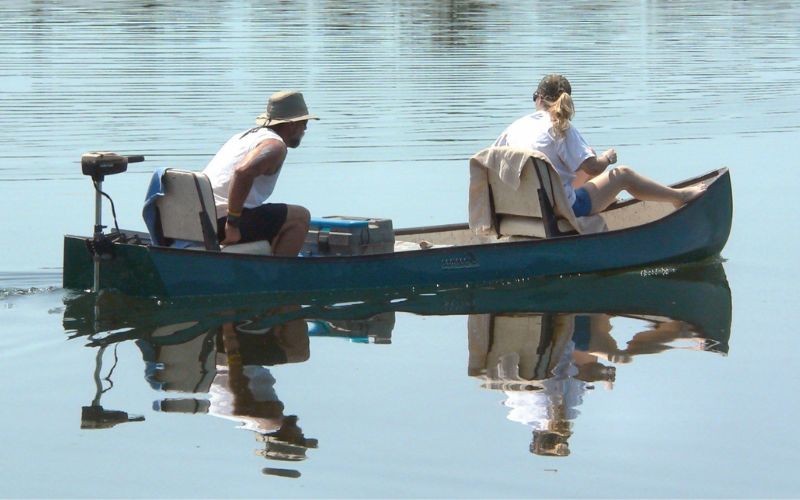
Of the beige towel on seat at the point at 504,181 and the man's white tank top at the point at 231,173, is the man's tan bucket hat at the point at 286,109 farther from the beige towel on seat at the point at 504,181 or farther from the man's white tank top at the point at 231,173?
the beige towel on seat at the point at 504,181

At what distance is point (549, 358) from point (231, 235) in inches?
87.4

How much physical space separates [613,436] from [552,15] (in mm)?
32646

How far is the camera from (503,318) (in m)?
9.72

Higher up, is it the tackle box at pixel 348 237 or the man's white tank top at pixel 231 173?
the man's white tank top at pixel 231 173

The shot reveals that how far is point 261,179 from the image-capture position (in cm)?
955

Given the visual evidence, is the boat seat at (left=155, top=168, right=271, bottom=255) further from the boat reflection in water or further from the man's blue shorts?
the man's blue shorts

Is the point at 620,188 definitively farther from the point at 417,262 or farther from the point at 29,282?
the point at 29,282

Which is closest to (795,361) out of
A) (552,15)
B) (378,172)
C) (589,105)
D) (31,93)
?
(378,172)

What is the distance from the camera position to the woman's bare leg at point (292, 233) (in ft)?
31.9

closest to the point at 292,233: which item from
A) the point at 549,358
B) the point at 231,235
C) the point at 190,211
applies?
the point at 231,235

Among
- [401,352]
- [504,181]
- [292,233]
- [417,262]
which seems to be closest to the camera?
[401,352]

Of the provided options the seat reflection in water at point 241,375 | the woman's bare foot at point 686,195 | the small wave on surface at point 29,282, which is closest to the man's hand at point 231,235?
the seat reflection in water at point 241,375

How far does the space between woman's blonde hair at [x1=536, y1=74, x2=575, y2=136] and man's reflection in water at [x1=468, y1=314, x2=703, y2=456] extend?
124 centimetres

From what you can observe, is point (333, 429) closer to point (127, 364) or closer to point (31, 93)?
point (127, 364)
